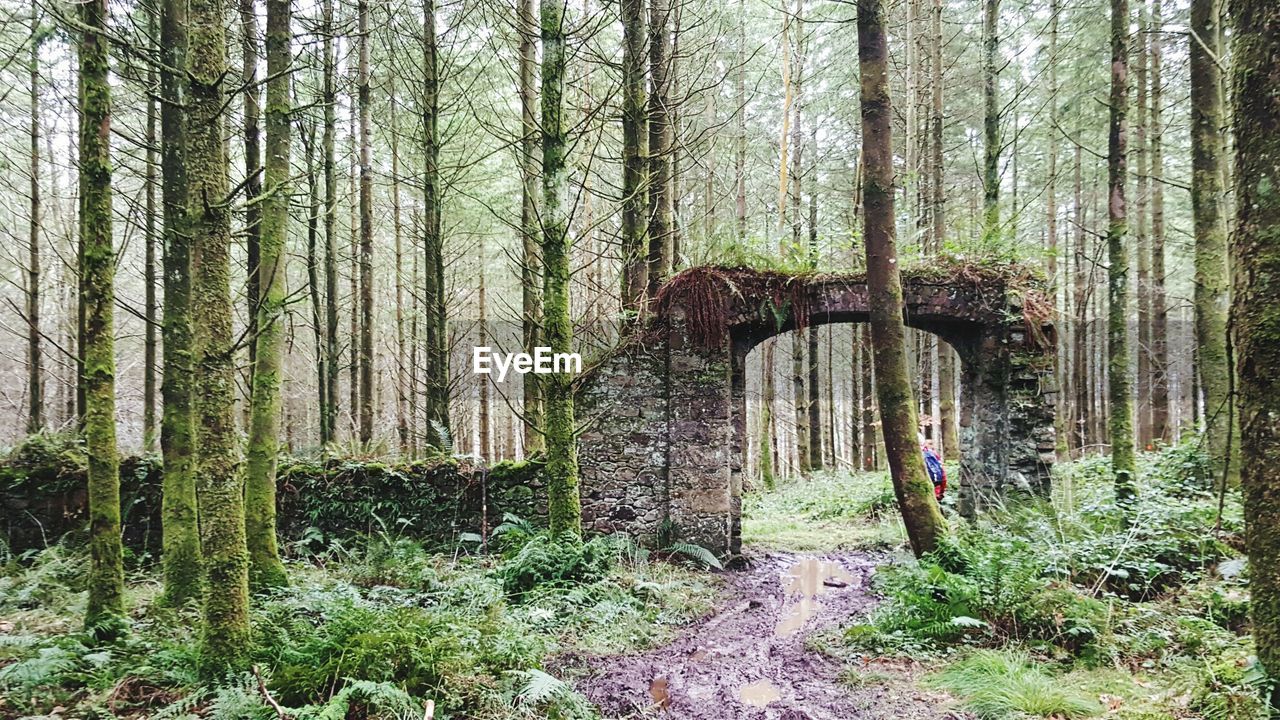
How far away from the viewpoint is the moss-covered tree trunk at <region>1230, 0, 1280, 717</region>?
259cm

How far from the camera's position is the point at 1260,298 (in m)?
2.63

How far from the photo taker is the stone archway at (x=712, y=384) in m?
8.06

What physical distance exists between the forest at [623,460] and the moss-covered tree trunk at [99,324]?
27mm

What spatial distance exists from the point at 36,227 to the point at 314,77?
4.89 metres

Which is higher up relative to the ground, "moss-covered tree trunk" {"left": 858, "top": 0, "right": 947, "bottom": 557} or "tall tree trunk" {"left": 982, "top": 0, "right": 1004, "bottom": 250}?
"tall tree trunk" {"left": 982, "top": 0, "right": 1004, "bottom": 250}

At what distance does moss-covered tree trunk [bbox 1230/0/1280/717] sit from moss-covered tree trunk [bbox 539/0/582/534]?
484 centimetres

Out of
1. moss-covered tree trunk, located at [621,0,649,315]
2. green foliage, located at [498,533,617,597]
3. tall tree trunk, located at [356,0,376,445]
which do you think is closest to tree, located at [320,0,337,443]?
tall tree trunk, located at [356,0,376,445]

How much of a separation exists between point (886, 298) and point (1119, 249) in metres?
3.70

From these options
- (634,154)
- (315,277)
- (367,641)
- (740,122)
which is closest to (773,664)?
(367,641)

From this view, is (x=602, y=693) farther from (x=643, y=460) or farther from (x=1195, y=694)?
(x=643, y=460)

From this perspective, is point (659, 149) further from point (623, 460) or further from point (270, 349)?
point (270, 349)

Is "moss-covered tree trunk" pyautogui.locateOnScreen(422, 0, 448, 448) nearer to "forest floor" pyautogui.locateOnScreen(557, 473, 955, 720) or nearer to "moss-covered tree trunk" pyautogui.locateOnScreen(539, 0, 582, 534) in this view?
"moss-covered tree trunk" pyautogui.locateOnScreen(539, 0, 582, 534)

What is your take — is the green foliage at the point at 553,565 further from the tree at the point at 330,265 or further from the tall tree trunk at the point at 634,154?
the tree at the point at 330,265

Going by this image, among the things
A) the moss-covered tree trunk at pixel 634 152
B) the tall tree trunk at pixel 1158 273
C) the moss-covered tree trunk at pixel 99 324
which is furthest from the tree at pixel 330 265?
the tall tree trunk at pixel 1158 273
